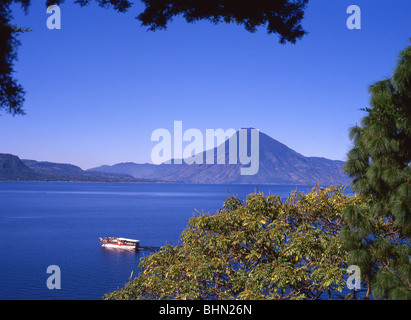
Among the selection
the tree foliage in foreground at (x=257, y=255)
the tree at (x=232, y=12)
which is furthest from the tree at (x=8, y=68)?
the tree foliage in foreground at (x=257, y=255)

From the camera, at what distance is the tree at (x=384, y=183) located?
16.6ft

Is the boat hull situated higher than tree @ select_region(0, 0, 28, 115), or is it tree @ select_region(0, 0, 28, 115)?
tree @ select_region(0, 0, 28, 115)

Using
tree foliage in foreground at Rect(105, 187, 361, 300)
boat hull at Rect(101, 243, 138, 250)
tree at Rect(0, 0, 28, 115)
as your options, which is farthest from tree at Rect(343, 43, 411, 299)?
boat hull at Rect(101, 243, 138, 250)

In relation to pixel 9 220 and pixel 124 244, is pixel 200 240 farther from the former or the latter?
pixel 9 220

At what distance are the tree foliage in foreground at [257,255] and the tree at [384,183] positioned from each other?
0.63m

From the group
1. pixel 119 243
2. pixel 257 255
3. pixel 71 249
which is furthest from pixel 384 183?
pixel 119 243

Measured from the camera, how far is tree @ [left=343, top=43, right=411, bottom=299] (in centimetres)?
507

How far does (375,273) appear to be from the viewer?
17.9ft

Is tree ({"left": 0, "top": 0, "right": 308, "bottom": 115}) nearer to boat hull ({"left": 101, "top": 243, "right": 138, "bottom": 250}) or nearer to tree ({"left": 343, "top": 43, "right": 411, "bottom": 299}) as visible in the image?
tree ({"left": 343, "top": 43, "right": 411, "bottom": 299})

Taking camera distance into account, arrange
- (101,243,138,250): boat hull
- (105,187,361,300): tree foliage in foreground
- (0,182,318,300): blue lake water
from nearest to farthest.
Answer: (105,187,361,300): tree foliage in foreground
(0,182,318,300): blue lake water
(101,243,138,250): boat hull

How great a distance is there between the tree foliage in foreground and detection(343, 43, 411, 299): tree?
627 mm

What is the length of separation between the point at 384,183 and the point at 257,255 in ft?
8.32
